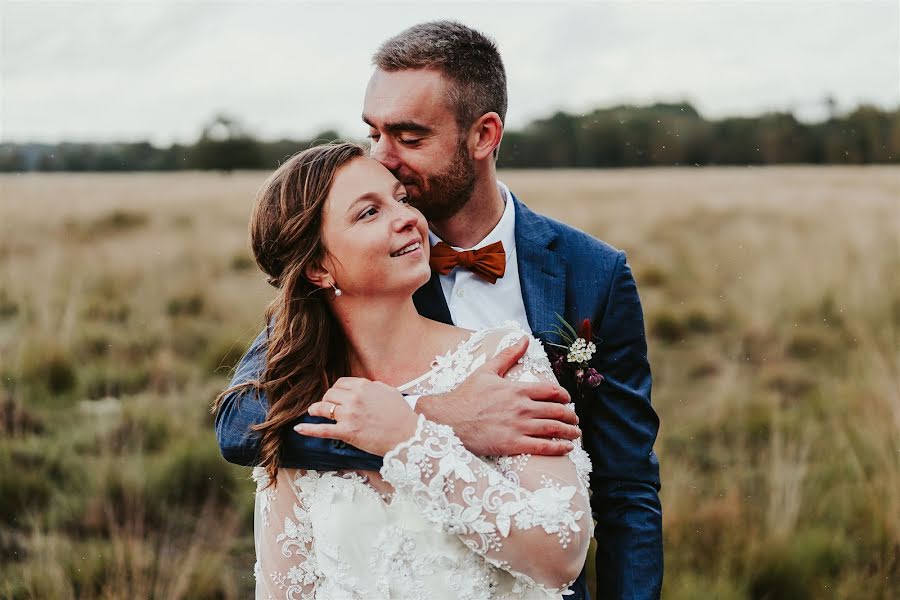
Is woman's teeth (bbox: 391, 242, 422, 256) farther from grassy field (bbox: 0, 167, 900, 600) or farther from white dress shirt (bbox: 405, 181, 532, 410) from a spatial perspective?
grassy field (bbox: 0, 167, 900, 600)

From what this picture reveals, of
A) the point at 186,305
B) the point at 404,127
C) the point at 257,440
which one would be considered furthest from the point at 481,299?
the point at 186,305

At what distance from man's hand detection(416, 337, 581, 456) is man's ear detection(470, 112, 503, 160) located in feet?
2.95

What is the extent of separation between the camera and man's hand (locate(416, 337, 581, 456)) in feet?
7.06

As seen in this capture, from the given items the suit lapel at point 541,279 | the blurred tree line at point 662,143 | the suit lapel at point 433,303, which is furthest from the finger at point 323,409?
the blurred tree line at point 662,143

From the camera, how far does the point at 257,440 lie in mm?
2418

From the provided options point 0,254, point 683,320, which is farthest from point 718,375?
point 0,254

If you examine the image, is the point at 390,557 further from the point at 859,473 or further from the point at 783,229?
the point at 783,229

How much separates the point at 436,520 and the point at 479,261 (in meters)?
0.92

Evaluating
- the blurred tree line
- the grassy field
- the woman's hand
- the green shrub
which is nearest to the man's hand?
the woman's hand

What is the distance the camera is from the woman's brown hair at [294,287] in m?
2.40

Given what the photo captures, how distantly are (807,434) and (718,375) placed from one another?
182cm

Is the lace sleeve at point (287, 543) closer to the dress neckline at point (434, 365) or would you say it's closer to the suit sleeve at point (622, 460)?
the dress neckline at point (434, 365)

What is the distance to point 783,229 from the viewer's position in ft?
36.3

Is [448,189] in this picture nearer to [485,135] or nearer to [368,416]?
[485,135]
